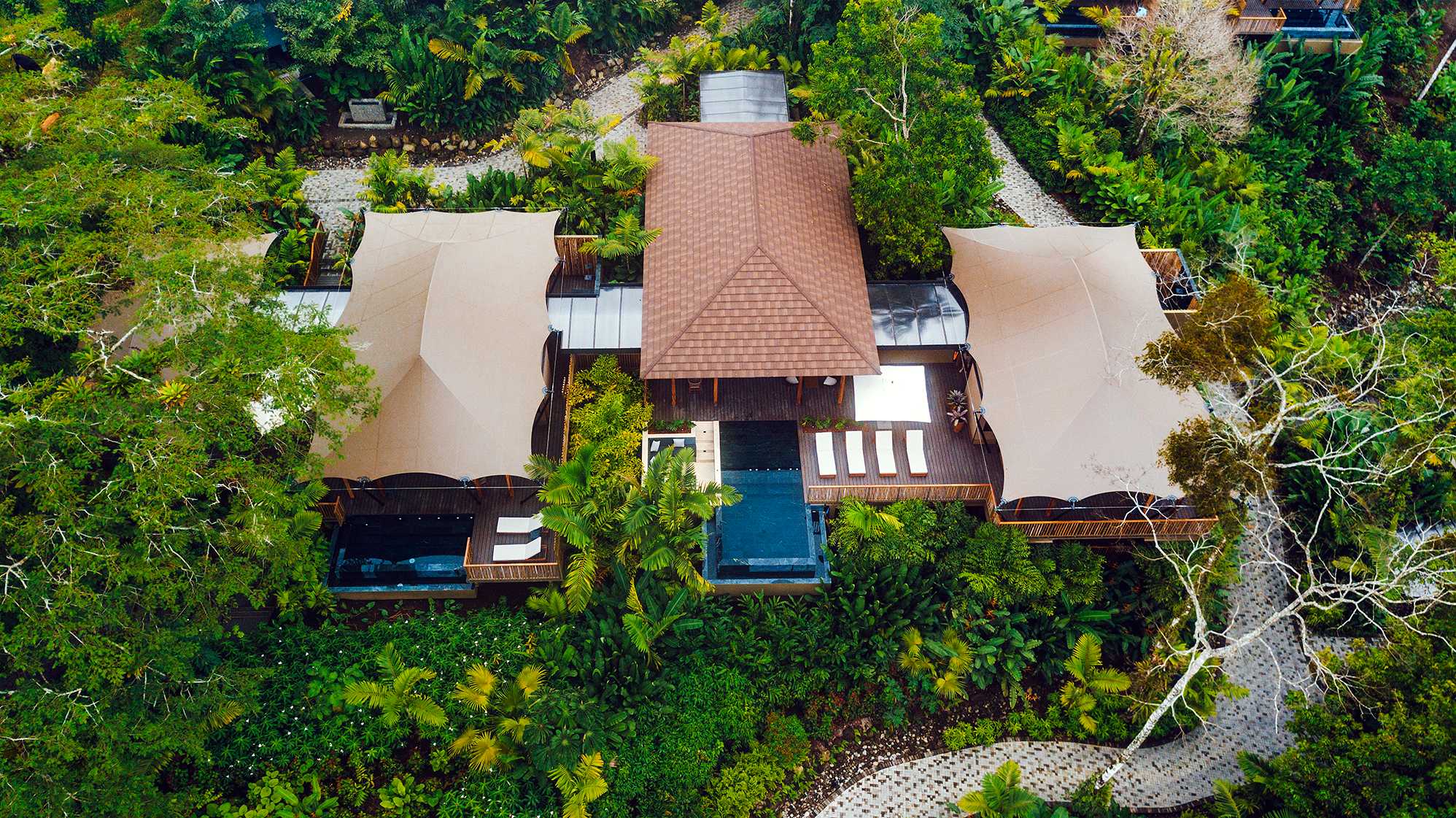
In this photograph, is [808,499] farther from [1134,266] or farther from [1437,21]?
[1437,21]

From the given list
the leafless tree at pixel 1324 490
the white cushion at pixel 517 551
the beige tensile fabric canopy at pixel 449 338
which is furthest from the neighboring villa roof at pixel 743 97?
the leafless tree at pixel 1324 490

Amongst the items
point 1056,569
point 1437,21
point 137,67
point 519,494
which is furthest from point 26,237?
point 1437,21

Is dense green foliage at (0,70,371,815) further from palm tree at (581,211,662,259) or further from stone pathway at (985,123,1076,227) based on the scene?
stone pathway at (985,123,1076,227)

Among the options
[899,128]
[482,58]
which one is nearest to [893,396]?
[899,128]

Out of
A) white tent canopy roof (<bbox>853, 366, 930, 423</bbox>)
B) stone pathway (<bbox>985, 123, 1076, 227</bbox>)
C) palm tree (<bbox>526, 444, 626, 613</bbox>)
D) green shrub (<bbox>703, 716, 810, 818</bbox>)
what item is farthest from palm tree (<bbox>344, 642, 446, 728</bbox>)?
stone pathway (<bbox>985, 123, 1076, 227</bbox>)

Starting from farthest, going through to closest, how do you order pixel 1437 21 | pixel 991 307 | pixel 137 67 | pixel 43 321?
pixel 1437 21 < pixel 137 67 < pixel 991 307 < pixel 43 321

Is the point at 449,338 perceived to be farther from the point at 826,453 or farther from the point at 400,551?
the point at 826,453

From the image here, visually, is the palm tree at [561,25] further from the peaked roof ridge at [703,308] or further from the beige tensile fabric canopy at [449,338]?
the peaked roof ridge at [703,308]
